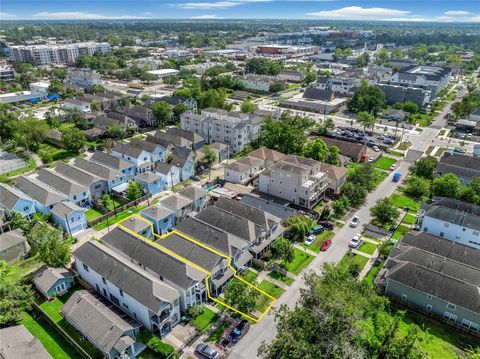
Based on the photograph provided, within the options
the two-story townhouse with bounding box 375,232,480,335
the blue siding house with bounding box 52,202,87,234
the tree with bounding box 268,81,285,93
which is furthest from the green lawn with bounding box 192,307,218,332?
the tree with bounding box 268,81,285,93

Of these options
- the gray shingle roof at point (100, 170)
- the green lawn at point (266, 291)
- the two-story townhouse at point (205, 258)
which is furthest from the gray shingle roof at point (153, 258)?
the gray shingle roof at point (100, 170)

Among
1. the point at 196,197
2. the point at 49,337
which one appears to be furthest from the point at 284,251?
the point at 49,337

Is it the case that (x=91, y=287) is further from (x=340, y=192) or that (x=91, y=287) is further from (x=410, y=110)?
(x=410, y=110)

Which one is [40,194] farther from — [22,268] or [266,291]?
→ [266,291]

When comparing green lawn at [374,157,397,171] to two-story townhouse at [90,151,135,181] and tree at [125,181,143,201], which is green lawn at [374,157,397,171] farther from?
two-story townhouse at [90,151,135,181]

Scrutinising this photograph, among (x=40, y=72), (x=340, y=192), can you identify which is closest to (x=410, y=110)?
(x=340, y=192)

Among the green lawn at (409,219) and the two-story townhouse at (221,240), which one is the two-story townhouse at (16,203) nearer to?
the two-story townhouse at (221,240)
